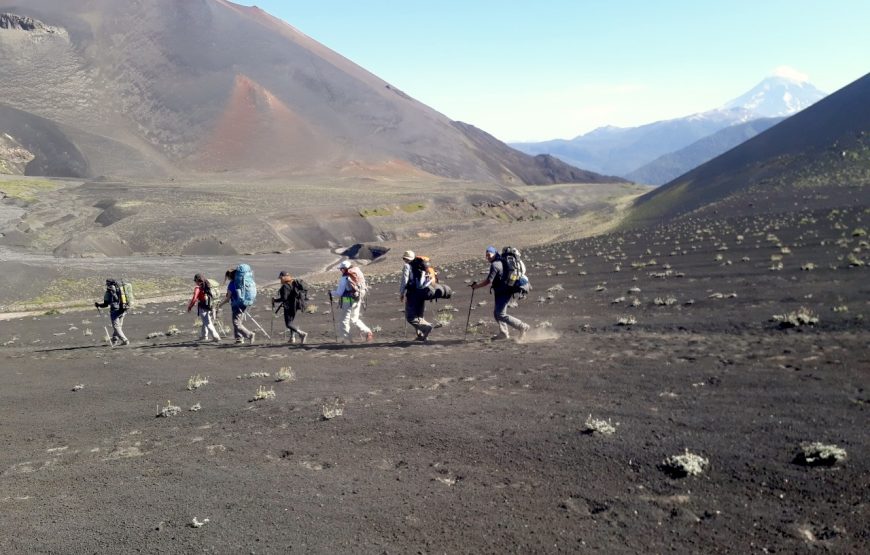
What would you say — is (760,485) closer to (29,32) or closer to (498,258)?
(498,258)

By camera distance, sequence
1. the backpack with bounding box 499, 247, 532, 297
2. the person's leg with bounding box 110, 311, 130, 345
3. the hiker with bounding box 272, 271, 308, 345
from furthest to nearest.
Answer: the person's leg with bounding box 110, 311, 130, 345, the hiker with bounding box 272, 271, 308, 345, the backpack with bounding box 499, 247, 532, 297

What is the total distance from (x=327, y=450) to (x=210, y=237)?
4974 cm

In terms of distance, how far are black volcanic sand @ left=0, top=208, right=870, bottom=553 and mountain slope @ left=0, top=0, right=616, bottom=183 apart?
86.7 m

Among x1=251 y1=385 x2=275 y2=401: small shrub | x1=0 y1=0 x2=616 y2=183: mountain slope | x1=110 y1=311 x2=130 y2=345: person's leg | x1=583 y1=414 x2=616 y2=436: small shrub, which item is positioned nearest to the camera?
x1=583 y1=414 x2=616 y2=436: small shrub

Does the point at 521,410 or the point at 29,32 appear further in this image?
the point at 29,32

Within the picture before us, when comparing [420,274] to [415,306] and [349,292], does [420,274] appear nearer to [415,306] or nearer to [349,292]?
[415,306]

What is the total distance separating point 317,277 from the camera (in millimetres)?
40844

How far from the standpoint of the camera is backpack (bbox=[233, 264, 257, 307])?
45.3 feet

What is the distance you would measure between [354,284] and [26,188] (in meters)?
65.4

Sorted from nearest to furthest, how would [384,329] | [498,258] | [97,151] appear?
[498,258]
[384,329]
[97,151]

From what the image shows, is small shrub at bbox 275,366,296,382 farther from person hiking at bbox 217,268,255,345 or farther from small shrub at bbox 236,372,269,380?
person hiking at bbox 217,268,255,345

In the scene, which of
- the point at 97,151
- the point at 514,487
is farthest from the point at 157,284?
the point at 97,151

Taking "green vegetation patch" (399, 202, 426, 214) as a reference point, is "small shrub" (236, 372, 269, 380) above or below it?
below

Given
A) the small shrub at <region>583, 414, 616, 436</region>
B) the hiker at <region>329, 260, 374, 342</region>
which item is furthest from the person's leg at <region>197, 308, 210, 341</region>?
the small shrub at <region>583, 414, 616, 436</region>
